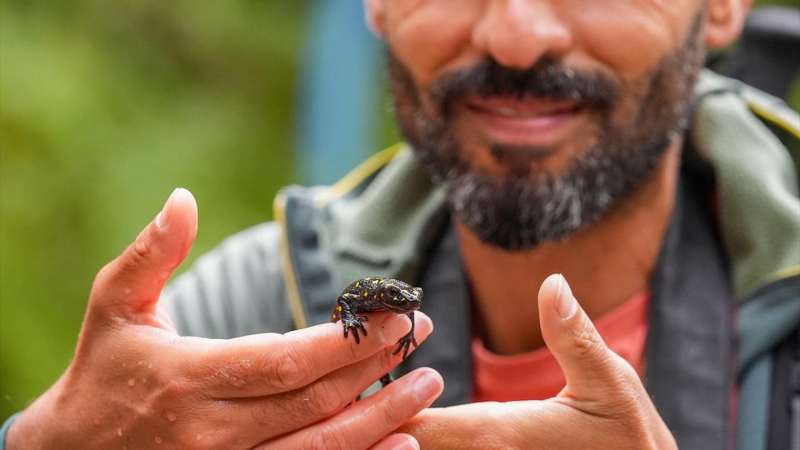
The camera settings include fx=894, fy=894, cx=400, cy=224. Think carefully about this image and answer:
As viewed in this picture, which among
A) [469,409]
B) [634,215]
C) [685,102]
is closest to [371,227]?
[634,215]

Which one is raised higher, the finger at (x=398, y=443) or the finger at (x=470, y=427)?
the finger at (x=398, y=443)

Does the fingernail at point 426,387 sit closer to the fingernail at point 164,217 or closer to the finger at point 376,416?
the finger at point 376,416

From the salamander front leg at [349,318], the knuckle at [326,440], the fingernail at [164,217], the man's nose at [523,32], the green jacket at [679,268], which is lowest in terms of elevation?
the green jacket at [679,268]

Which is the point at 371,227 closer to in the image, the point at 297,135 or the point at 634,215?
the point at 634,215

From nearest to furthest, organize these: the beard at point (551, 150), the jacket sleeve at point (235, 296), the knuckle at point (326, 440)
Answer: the knuckle at point (326, 440) → the beard at point (551, 150) → the jacket sleeve at point (235, 296)

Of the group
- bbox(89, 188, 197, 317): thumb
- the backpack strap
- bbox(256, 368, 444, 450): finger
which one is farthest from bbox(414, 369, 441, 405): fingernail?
the backpack strap

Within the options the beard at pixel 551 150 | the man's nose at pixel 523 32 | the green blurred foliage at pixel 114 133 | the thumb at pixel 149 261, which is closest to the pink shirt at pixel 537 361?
the beard at pixel 551 150

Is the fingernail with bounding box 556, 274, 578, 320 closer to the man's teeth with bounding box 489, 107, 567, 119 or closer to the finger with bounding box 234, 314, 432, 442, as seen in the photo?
the finger with bounding box 234, 314, 432, 442
